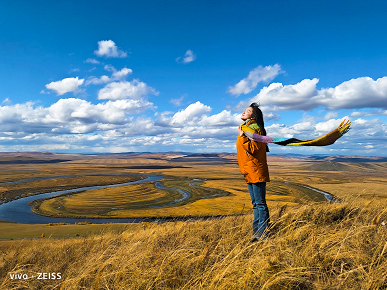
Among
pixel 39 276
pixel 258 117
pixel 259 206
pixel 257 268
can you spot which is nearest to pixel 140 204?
pixel 39 276

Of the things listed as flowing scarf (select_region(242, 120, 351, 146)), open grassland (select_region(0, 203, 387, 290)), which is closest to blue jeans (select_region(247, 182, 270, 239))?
open grassland (select_region(0, 203, 387, 290))

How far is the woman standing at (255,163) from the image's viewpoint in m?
4.53

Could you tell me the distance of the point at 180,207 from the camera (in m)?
55.1

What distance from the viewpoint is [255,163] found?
4621mm

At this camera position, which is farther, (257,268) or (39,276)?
(39,276)

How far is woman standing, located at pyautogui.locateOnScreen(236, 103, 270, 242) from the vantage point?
453cm

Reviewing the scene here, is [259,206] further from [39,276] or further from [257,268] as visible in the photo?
[39,276]

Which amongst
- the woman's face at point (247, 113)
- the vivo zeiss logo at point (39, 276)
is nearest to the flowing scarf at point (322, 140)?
the woman's face at point (247, 113)

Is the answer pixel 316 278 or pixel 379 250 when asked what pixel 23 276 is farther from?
pixel 379 250

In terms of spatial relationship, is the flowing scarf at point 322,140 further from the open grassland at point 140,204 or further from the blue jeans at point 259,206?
the open grassland at point 140,204

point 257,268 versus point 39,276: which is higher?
point 257,268

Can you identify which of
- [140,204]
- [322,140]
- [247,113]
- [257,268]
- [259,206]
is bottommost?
[140,204]

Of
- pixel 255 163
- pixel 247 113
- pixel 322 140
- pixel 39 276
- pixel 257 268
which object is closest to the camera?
pixel 257 268

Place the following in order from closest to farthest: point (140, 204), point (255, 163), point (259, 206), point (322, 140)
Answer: point (322, 140)
point (255, 163)
point (259, 206)
point (140, 204)
